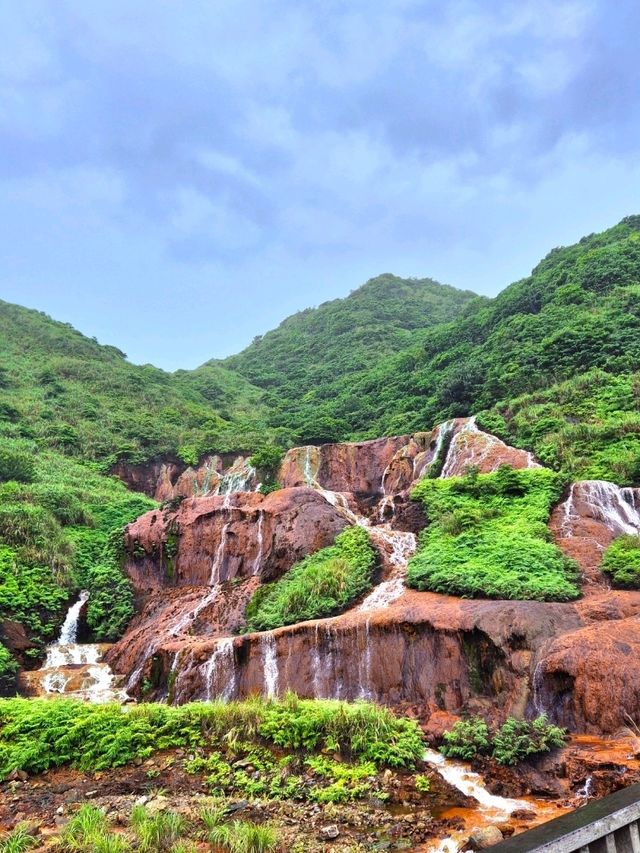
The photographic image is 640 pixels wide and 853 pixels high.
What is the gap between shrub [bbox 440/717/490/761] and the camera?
31.1ft

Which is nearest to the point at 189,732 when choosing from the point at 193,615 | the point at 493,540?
the point at 193,615

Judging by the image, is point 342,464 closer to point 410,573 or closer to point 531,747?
point 410,573

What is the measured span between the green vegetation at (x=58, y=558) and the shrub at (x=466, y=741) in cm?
1281

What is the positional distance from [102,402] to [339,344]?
1359 inches

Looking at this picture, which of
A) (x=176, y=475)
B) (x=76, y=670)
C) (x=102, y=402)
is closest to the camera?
(x=76, y=670)

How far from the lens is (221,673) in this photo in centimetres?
1426

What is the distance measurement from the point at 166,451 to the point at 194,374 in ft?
107

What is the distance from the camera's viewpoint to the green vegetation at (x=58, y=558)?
64.2 feet

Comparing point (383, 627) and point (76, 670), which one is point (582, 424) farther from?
point (76, 670)

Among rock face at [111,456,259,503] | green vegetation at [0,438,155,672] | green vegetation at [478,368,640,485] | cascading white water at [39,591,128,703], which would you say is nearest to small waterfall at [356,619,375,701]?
cascading white water at [39,591,128,703]

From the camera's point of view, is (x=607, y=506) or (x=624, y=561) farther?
(x=607, y=506)

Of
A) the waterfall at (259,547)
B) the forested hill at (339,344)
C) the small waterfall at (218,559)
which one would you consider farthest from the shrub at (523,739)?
the forested hill at (339,344)

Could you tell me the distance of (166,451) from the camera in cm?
4125

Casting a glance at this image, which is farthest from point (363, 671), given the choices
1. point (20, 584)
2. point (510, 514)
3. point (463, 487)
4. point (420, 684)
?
point (20, 584)
